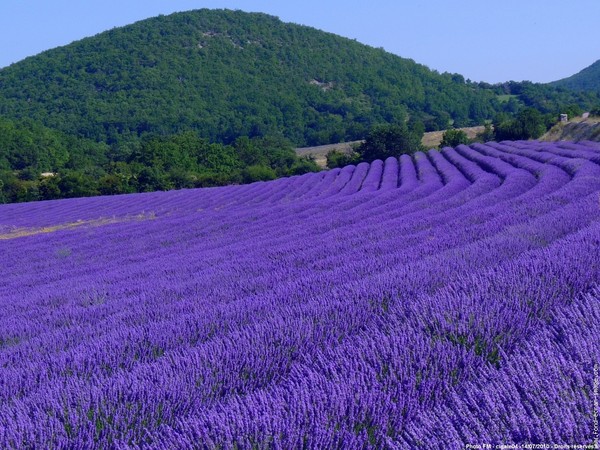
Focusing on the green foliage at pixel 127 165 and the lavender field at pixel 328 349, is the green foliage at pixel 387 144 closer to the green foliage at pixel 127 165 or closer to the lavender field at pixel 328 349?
the green foliage at pixel 127 165

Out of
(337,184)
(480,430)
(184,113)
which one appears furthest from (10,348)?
(184,113)

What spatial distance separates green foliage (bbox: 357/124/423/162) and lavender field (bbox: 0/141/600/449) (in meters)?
37.9

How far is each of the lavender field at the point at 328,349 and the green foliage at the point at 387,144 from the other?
3792cm

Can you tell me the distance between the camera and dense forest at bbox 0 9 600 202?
56.2 meters

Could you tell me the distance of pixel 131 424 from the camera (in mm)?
2273

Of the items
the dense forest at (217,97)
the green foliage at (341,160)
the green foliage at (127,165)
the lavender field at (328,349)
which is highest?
the dense forest at (217,97)

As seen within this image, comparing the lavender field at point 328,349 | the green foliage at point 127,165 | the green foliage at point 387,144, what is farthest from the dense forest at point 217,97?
the lavender field at point 328,349

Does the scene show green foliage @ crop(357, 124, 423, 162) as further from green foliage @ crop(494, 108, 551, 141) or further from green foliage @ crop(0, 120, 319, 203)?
green foliage @ crop(494, 108, 551, 141)

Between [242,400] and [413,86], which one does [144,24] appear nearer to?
[413,86]

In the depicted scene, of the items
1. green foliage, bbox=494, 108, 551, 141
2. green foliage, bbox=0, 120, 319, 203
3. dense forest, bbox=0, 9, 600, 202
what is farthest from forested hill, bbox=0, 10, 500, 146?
green foliage, bbox=494, 108, 551, 141

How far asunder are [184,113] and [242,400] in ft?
298

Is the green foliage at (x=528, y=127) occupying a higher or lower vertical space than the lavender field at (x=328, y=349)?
higher

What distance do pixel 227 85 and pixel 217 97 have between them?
14.7 feet

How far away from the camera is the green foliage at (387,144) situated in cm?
4394
